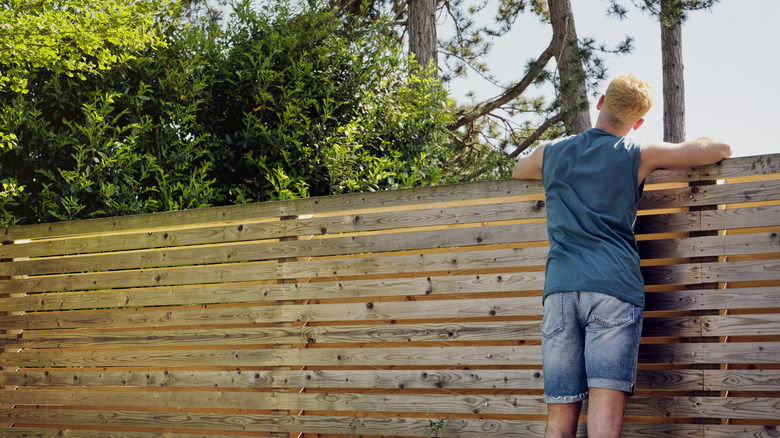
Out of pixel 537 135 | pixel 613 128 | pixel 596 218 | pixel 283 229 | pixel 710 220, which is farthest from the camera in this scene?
pixel 537 135

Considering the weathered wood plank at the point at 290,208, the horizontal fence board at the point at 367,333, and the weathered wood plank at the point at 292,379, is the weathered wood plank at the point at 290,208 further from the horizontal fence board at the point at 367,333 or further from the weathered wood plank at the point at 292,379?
the weathered wood plank at the point at 292,379

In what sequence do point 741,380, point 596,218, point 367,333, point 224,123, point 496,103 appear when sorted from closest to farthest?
point 596,218 < point 741,380 < point 367,333 < point 224,123 < point 496,103

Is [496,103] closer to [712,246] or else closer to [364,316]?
[364,316]

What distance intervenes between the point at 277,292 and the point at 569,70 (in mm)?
6887

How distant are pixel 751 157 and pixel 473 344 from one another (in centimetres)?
172

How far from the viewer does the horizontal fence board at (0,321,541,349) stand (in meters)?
3.70

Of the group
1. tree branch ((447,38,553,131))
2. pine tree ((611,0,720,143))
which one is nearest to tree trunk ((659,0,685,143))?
pine tree ((611,0,720,143))

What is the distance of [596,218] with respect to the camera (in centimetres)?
275

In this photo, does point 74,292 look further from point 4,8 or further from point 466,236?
point 466,236

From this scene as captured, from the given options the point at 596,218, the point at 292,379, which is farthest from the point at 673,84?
the point at 596,218

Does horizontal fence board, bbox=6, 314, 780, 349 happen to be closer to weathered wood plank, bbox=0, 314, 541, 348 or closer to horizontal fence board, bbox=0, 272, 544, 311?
weathered wood plank, bbox=0, 314, 541, 348

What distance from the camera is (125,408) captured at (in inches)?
186

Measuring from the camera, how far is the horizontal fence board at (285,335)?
3.70 meters

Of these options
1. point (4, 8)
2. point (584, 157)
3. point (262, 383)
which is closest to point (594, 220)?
point (584, 157)
